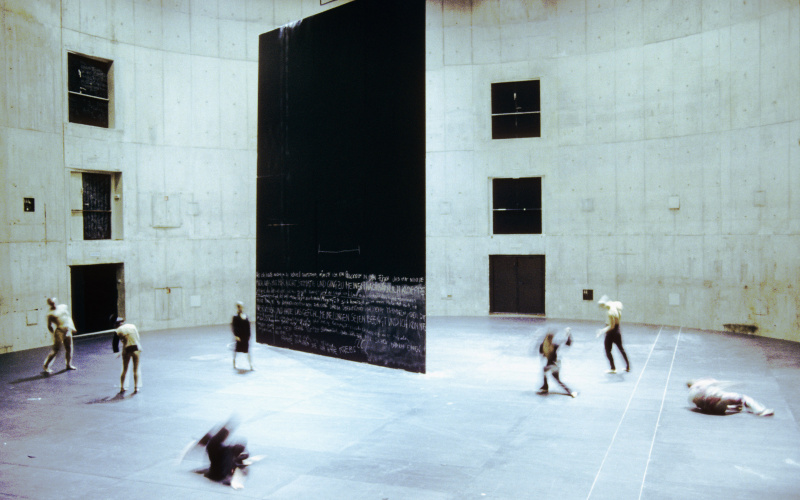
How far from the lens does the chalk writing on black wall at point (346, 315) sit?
13.0 meters

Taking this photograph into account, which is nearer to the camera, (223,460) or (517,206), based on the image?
(223,460)

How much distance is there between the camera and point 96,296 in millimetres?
18328

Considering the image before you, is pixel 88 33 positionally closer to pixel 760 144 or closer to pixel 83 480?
pixel 83 480

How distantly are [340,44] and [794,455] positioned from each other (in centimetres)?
1159

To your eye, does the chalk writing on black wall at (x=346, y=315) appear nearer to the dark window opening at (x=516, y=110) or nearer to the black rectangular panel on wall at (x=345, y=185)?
the black rectangular panel on wall at (x=345, y=185)

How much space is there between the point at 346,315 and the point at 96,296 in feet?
27.9

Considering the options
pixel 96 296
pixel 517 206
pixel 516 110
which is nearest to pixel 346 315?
pixel 96 296

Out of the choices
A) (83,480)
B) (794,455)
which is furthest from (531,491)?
(83,480)

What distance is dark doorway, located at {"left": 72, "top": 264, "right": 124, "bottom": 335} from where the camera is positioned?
18.0 m

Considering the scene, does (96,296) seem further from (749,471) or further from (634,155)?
(749,471)

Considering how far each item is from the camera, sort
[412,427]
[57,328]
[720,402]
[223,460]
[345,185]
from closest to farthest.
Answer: [223,460] < [412,427] < [720,402] < [57,328] < [345,185]

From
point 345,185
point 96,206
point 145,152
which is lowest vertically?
point 96,206

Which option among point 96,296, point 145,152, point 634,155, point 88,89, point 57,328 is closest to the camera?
point 57,328

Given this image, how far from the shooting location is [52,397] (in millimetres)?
11703
